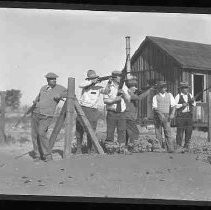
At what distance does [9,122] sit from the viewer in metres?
8.28

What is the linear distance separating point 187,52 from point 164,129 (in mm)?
1244

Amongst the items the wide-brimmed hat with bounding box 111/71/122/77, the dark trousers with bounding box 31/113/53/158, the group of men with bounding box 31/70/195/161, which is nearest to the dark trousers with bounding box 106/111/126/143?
the group of men with bounding box 31/70/195/161

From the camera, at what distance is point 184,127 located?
8273 millimetres

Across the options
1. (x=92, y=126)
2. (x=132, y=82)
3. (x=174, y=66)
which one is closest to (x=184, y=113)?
(x=174, y=66)

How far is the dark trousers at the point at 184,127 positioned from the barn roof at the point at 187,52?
768 mm

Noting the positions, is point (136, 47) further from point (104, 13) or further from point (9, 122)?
point (9, 122)

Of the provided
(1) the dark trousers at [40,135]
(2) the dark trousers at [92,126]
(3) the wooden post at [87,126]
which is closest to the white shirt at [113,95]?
(2) the dark trousers at [92,126]

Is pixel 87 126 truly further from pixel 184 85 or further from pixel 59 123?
pixel 184 85

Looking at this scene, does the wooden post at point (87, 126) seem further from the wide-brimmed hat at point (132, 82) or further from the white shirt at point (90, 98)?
the wide-brimmed hat at point (132, 82)

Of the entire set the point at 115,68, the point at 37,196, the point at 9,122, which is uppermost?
the point at 115,68

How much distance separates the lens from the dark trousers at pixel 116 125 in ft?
27.1

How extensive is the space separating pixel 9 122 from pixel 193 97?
111 inches

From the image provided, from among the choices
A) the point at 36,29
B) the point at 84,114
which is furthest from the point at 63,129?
the point at 36,29

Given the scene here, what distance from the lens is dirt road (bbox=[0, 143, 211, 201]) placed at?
7.89 metres
